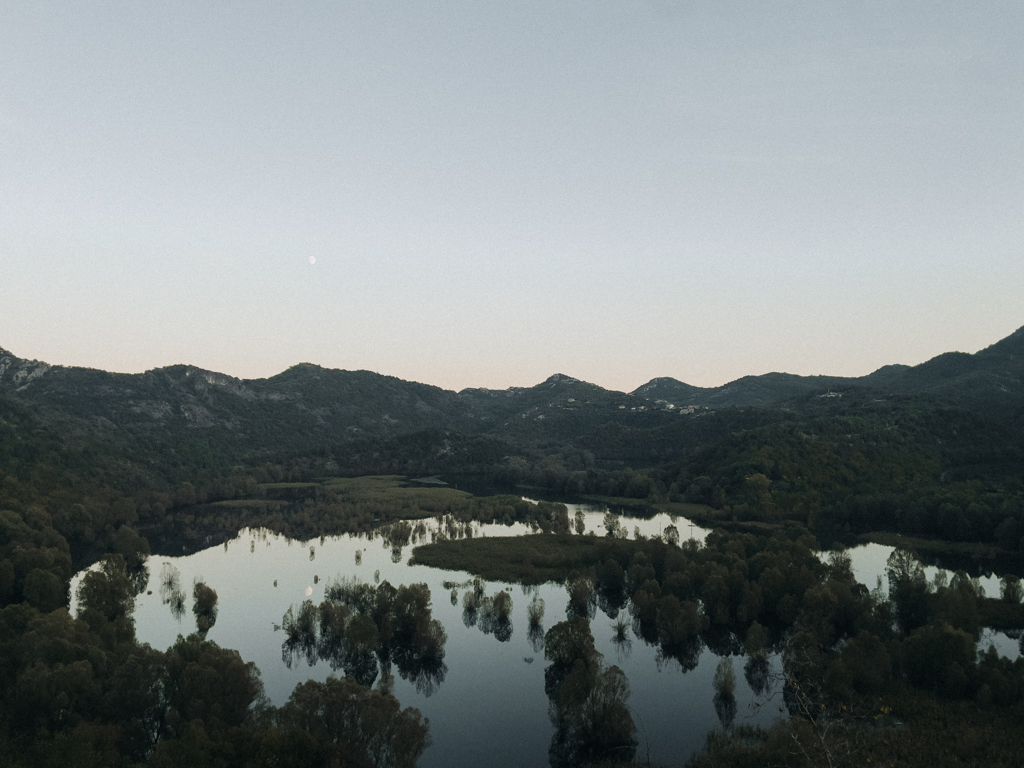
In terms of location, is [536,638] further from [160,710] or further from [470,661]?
[160,710]

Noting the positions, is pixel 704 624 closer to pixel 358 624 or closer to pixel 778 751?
pixel 778 751

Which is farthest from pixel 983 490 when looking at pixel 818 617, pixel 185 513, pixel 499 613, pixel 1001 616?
pixel 185 513

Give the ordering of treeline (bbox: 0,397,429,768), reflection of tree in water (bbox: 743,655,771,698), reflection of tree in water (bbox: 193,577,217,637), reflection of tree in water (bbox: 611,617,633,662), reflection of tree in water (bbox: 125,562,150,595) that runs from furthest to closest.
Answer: reflection of tree in water (bbox: 125,562,150,595) < reflection of tree in water (bbox: 193,577,217,637) < reflection of tree in water (bbox: 611,617,633,662) < reflection of tree in water (bbox: 743,655,771,698) < treeline (bbox: 0,397,429,768)

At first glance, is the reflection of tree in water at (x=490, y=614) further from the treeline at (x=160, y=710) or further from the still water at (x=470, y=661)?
the treeline at (x=160, y=710)

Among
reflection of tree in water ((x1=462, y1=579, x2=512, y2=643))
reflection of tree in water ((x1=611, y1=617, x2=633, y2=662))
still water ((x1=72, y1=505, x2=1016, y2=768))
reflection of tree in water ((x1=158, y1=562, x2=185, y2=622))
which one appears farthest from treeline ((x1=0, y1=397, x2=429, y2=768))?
reflection of tree in water ((x1=611, y1=617, x2=633, y2=662))

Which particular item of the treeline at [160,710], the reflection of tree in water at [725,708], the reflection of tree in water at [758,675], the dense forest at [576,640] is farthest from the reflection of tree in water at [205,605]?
the reflection of tree in water at [758,675]

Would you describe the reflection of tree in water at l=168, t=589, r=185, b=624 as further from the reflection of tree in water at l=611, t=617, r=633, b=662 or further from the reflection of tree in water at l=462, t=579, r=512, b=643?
the reflection of tree in water at l=611, t=617, r=633, b=662
